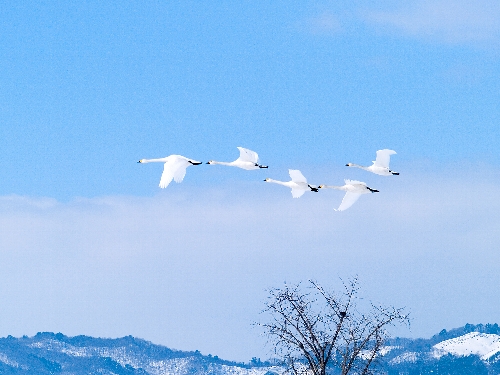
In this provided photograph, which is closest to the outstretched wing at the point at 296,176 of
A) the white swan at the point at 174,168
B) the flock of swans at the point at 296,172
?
the flock of swans at the point at 296,172

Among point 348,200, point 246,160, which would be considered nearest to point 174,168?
point 246,160

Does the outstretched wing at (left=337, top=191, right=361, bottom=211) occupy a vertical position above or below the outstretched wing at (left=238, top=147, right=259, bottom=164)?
below

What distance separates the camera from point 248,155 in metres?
27.9

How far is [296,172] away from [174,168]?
3.73 meters

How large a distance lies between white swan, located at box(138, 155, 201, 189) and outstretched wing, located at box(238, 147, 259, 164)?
1.31m

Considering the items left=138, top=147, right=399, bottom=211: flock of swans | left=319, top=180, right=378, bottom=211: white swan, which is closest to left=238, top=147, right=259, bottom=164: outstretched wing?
left=138, top=147, right=399, bottom=211: flock of swans

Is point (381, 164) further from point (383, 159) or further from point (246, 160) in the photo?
point (246, 160)

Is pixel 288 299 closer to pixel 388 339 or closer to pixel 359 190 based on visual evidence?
pixel 388 339

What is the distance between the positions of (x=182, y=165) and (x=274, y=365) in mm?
19343

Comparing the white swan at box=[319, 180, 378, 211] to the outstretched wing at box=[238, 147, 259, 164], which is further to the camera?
the white swan at box=[319, 180, 378, 211]

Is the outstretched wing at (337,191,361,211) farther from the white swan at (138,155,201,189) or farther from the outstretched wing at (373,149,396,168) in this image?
the white swan at (138,155,201,189)

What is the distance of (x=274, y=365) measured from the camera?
45344mm

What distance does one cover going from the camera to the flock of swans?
91.2 feet

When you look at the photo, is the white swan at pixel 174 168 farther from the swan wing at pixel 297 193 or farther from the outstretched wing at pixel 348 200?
the outstretched wing at pixel 348 200
